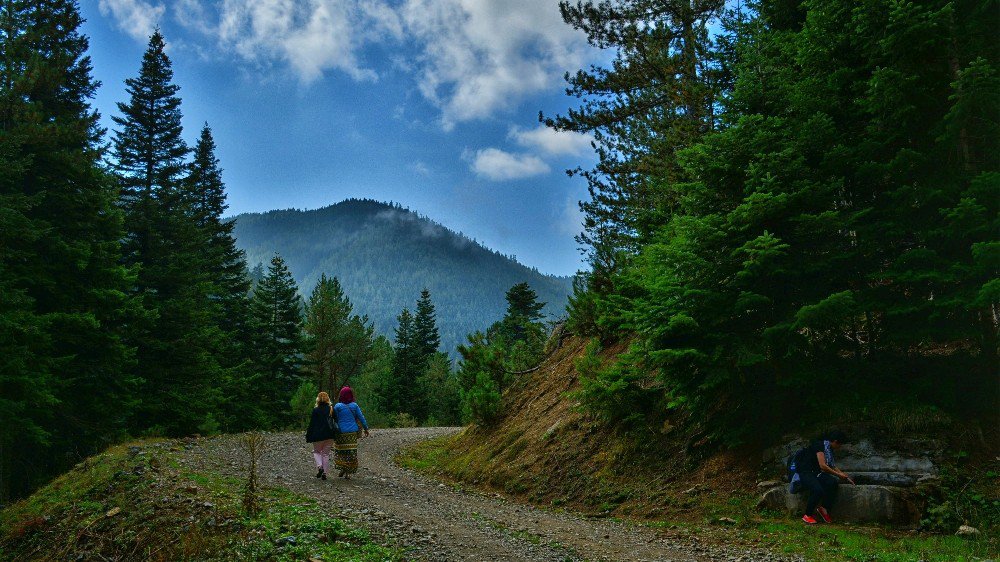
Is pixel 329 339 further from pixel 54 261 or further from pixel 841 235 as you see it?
pixel 841 235

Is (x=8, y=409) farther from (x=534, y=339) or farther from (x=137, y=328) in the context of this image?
(x=534, y=339)

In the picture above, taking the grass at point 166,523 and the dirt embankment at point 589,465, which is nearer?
the grass at point 166,523

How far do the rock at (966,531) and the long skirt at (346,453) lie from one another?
1208 centimetres

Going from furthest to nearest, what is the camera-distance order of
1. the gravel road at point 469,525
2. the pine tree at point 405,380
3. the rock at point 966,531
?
the pine tree at point 405,380, the gravel road at point 469,525, the rock at point 966,531

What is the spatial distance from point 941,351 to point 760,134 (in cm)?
541

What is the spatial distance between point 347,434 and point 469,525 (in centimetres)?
601

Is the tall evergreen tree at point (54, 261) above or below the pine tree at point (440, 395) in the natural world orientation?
above

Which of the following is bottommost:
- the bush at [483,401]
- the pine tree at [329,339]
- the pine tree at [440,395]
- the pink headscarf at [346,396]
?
the pine tree at [440,395]

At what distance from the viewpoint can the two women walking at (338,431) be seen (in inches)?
542

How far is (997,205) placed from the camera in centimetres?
826

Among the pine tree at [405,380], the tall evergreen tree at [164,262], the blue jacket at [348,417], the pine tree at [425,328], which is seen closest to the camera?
the blue jacket at [348,417]

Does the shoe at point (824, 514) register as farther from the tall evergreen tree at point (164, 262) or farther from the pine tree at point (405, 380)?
the pine tree at point (405, 380)

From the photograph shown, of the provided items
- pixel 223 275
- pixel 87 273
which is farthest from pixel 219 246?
pixel 87 273

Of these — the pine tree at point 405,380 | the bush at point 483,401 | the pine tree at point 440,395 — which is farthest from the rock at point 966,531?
the pine tree at point 405,380
